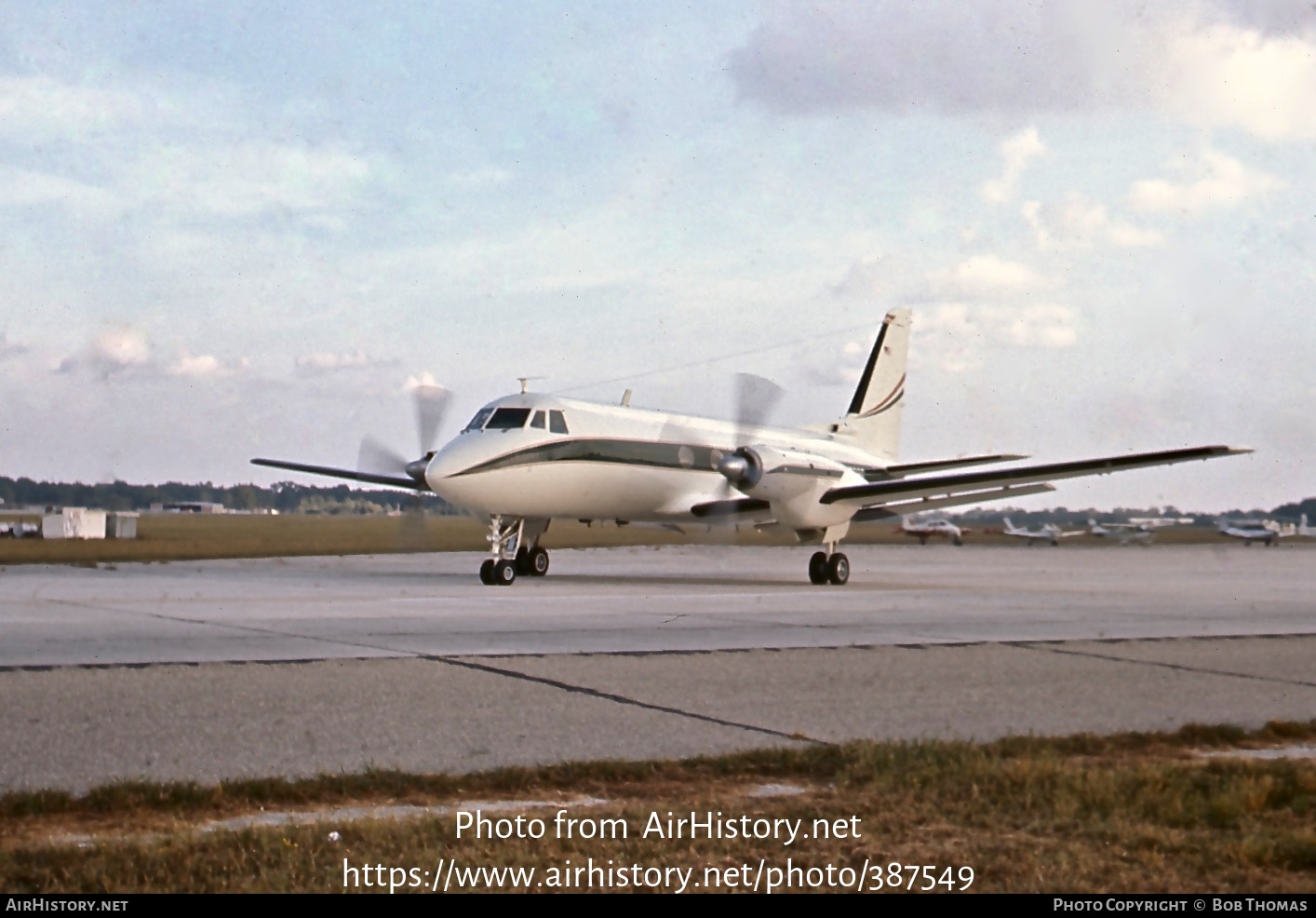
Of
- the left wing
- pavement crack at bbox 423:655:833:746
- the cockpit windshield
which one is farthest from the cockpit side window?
pavement crack at bbox 423:655:833:746

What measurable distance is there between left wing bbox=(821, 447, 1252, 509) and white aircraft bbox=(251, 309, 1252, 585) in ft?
0.10

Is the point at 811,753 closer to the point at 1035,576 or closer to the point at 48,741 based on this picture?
the point at 48,741

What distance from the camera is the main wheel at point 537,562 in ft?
95.1

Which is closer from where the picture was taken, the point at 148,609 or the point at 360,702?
the point at 360,702

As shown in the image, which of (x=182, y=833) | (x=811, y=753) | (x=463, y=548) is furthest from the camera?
(x=463, y=548)

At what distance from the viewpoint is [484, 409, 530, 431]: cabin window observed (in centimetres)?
2627

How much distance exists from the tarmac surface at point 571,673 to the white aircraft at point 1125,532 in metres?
58.7

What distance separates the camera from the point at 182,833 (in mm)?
Answer: 5449

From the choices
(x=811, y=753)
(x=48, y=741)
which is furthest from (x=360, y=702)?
(x=811, y=753)

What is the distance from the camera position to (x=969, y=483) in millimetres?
27375

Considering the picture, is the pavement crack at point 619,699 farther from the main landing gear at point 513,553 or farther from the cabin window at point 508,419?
the cabin window at point 508,419

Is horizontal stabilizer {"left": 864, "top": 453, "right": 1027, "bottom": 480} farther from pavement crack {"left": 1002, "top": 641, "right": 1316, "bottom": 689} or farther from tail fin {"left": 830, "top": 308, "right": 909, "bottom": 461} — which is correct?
pavement crack {"left": 1002, "top": 641, "right": 1316, "bottom": 689}

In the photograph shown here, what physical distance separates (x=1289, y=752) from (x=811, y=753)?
301 centimetres
